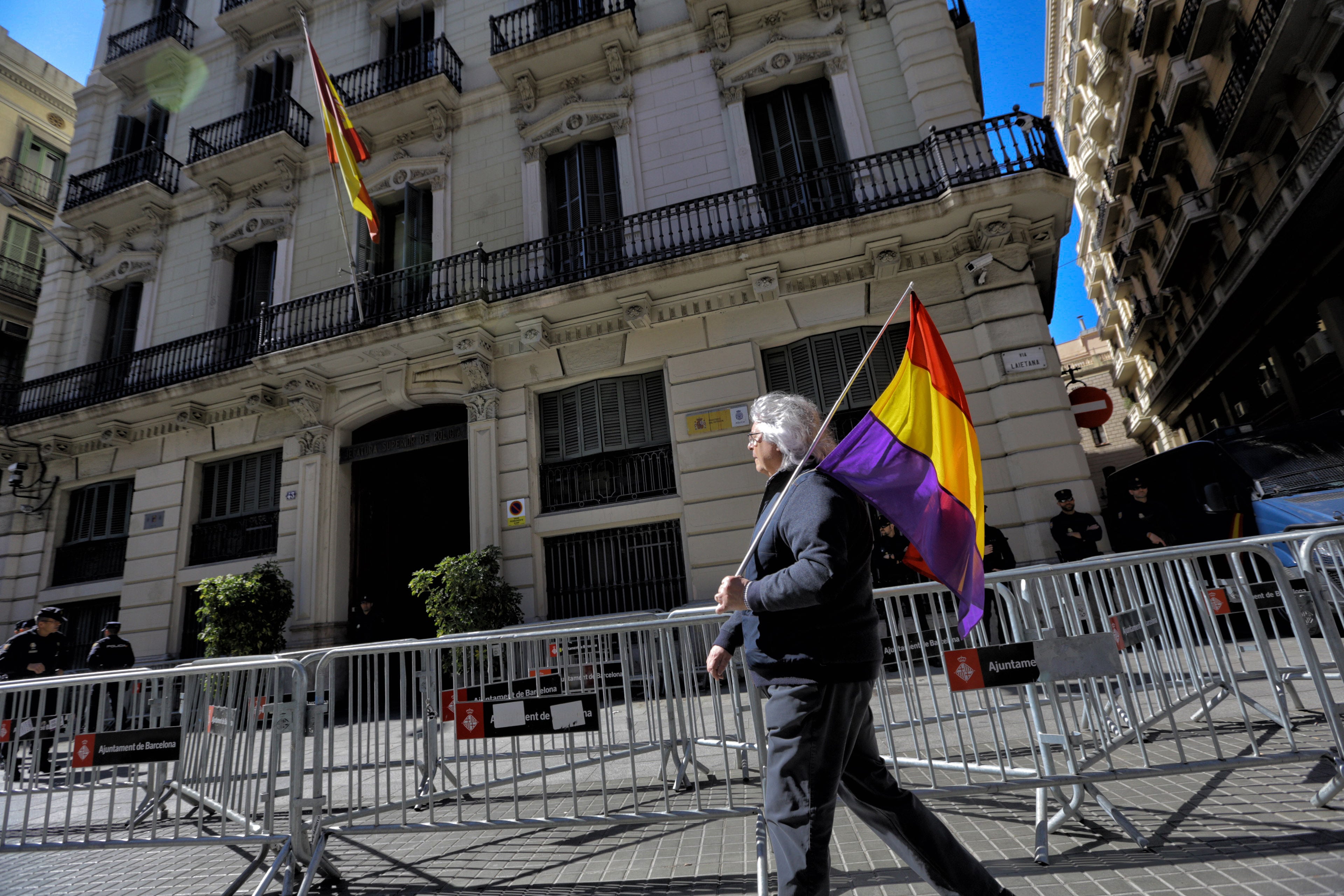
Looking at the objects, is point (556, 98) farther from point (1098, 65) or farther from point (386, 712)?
point (1098, 65)

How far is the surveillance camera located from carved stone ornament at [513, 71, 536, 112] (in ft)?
28.1

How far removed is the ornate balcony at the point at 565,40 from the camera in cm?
1205

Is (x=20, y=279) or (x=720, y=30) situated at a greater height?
(x=20, y=279)

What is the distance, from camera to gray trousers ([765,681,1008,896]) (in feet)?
6.62

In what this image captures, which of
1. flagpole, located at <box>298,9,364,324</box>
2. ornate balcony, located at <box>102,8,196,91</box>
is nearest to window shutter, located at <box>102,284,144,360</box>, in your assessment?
ornate balcony, located at <box>102,8,196,91</box>

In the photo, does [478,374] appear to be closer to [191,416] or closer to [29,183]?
[191,416]

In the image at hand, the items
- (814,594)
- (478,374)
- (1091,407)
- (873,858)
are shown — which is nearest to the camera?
(814,594)

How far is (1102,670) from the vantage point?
3.12 meters

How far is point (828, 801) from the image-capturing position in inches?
80.7

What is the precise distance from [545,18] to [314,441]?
8.88 m

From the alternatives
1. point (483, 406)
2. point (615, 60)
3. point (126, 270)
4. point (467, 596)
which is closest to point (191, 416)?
point (126, 270)

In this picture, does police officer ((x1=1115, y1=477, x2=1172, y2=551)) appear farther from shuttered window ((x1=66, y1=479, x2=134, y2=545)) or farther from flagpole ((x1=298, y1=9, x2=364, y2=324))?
shuttered window ((x1=66, y1=479, x2=134, y2=545))

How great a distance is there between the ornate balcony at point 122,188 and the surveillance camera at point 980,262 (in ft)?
53.5

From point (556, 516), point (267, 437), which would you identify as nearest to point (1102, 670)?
point (556, 516)
